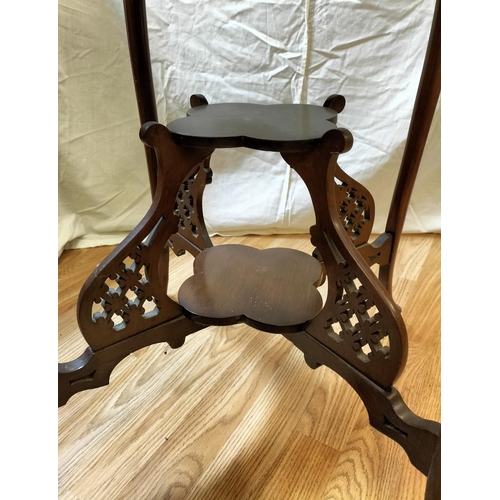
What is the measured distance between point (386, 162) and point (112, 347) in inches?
35.1

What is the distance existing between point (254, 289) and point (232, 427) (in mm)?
207

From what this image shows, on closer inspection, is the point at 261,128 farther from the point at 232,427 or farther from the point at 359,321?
the point at 232,427

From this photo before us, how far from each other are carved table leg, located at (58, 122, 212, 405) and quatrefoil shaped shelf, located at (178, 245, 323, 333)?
55 millimetres

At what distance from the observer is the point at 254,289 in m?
0.72

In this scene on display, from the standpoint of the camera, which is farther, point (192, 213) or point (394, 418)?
point (192, 213)

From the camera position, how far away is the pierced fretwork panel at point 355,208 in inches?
31.4

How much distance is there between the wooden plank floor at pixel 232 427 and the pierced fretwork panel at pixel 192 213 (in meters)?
0.18

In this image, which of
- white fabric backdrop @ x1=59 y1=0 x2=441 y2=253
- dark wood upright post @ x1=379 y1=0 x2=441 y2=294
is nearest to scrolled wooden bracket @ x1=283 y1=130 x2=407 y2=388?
dark wood upright post @ x1=379 y1=0 x2=441 y2=294

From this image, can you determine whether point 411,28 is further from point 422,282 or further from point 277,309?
point 277,309

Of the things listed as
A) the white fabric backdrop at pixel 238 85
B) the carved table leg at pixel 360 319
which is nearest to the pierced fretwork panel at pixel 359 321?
the carved table leg at pixel 360 319

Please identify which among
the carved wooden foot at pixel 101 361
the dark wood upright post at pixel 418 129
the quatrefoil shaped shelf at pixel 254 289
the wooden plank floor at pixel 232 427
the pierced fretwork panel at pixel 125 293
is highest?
the dark wood upright post at pixel 418 129

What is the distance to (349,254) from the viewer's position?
1.84 ft

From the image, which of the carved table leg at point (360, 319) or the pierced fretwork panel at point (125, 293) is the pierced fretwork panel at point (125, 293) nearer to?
the pierced fretwork panel at point (125, 293)

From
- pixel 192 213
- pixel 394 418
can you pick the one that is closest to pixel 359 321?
pixel 394 418
